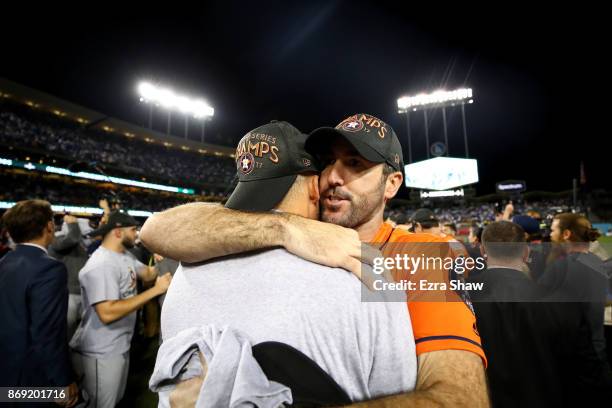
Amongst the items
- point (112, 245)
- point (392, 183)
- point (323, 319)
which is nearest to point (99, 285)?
point (112, 245)

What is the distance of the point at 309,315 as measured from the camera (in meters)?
0.99

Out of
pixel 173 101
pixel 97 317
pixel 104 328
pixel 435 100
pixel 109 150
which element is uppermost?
pixel 173 101

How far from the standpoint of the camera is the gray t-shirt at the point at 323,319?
0.99 m

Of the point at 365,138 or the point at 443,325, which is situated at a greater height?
the point at 365,138

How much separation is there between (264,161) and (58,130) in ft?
130

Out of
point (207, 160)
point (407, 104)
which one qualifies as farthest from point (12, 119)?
point (407, 104)

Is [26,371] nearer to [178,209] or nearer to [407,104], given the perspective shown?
[178,209]

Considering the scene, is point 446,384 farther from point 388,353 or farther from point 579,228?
point 579,228

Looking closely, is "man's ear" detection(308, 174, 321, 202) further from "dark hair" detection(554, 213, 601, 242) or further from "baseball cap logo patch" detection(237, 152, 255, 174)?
"dark hair" detection(554, 213, 601, 242)

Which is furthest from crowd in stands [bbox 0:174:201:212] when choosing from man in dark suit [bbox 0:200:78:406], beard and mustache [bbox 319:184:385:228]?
beard and mustache [bbox 319:184:385:228]

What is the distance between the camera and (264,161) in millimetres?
1359

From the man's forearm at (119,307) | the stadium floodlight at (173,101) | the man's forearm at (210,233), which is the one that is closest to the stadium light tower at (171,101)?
the stadium floodlight at (173,101)

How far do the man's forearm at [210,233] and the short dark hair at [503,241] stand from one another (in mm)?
2346

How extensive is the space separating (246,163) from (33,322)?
2.73 m
